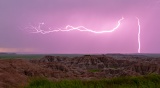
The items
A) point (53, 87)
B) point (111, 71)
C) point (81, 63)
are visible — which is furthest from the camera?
point (81, 63)

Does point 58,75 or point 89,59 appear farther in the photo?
point 89,59

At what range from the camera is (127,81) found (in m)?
20.2

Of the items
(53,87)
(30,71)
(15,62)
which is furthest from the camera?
(15,62)

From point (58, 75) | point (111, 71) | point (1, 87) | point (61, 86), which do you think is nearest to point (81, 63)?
point (111, 71)

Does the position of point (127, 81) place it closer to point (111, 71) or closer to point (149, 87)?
point (149, 87)

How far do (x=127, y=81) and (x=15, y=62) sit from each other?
3819 centimetres

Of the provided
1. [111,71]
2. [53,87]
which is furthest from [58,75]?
[53,87]

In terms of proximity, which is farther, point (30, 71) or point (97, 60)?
point (97, 60)

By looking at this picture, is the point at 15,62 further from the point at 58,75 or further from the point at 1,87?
the point at 1,87

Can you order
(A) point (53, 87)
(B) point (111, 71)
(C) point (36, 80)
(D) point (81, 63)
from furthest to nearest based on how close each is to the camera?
(D) point (81, 63) → (B) point (111, 71) → (C) point (36, 80) → (A) point (53, 87)

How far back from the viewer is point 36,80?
1986 cm

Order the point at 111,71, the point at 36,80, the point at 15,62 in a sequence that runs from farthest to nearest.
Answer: the point at 111,71 < the point at 15,62 < the point at 36,80

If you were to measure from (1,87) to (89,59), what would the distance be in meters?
78.2

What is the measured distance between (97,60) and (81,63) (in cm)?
643
